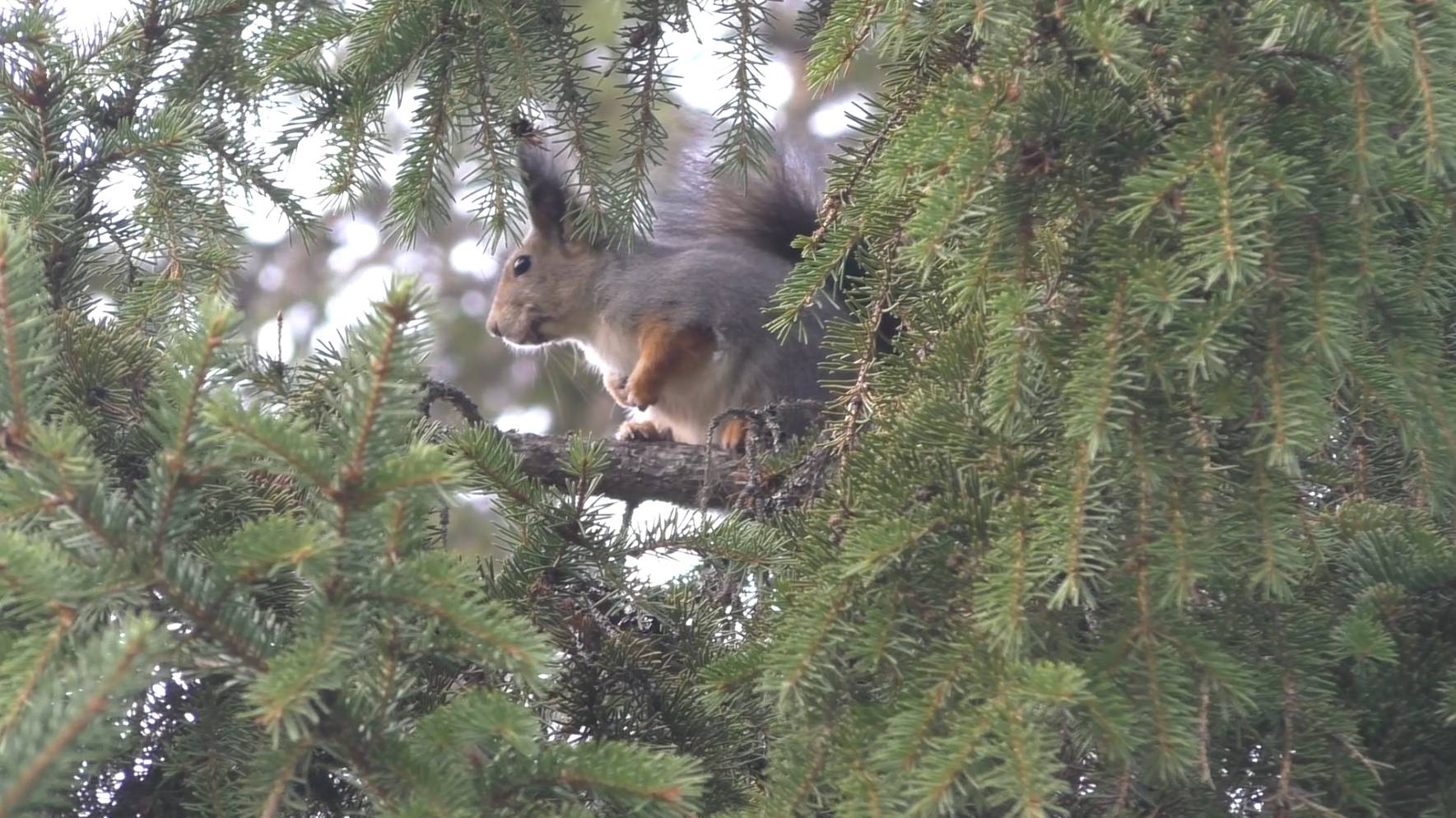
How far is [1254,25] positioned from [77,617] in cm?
93

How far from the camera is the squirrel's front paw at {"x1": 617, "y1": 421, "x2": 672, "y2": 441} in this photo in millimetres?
2930

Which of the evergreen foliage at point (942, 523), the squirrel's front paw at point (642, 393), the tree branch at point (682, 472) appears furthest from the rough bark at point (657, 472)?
the evergreen foliage at point (942, 523)

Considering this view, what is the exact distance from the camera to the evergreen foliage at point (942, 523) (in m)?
0.89

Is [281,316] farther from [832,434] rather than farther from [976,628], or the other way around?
[976,628]

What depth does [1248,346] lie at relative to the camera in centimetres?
104

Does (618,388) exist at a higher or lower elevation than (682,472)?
higher

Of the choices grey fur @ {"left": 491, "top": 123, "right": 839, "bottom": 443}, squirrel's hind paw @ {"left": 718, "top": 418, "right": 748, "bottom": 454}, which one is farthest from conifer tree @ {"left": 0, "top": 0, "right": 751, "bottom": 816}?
grey fur @ {"left": 491, "top": 123, "right": 839, "bottom": 443}

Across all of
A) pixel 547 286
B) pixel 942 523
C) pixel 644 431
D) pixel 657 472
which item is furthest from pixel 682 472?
pixel 942 523

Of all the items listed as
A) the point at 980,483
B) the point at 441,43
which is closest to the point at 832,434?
the point at 980,483

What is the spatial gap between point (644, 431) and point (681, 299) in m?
0.35

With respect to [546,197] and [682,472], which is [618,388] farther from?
[682,472]

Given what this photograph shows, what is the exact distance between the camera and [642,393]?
3.07 meters

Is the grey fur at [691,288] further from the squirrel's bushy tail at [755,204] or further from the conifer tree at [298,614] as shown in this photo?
the conifer tree at [298,614]

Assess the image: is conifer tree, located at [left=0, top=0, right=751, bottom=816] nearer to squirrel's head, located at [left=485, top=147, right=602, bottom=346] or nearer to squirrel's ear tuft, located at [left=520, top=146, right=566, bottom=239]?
squirrel's ear tuft, located at [left=520, top=146, right=566, bottom=239]
